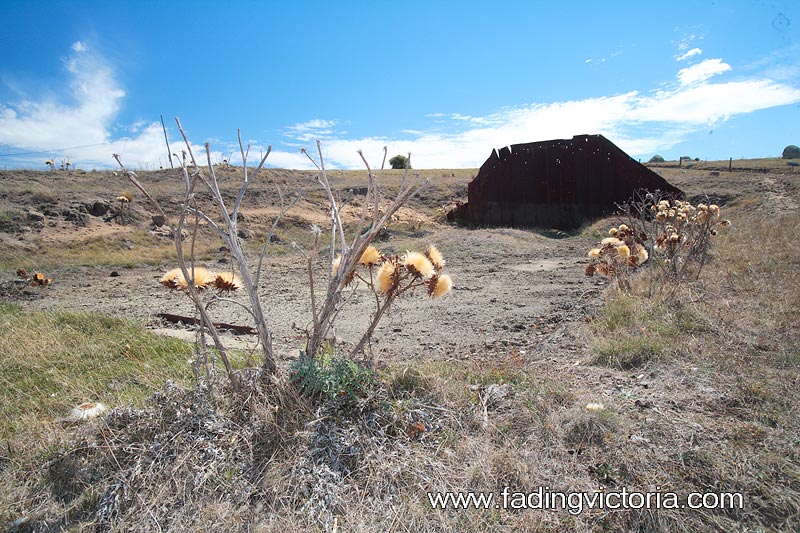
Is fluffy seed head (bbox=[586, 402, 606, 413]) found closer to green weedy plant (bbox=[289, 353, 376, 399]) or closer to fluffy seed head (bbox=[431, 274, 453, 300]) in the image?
fluffy seed head (bbox=[431, 274, 453, 300])

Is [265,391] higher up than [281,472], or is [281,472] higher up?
[265,391]

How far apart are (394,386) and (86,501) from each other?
1.52 metres

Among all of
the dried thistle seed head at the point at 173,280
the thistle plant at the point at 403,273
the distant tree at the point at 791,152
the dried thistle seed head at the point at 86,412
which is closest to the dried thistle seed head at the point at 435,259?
the thistle plant at the point at 403,273

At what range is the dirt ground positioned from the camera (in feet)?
15.2

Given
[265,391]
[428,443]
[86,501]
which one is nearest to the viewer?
[86,501]

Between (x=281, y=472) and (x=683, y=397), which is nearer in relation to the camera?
(x=281, y=472)

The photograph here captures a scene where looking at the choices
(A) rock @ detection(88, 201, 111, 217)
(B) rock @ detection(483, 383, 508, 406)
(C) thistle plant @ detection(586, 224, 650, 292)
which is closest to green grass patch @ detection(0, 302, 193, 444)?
(B) rock @ detection(483, 383, 508, 406)

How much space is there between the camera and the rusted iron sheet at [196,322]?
486 cm

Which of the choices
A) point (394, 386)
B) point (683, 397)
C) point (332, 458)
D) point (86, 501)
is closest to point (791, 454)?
point (683, 397)

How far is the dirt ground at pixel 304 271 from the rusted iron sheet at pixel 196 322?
134mm

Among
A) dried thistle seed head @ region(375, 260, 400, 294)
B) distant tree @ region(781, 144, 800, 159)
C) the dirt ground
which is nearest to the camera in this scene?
dried thistle seed head @ region(375, 260, 400, 294)

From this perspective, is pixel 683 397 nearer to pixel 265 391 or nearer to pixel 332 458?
pixel 332 458

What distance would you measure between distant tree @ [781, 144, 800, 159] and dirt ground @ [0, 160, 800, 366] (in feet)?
129

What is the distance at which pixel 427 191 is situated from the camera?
77.1 ft
